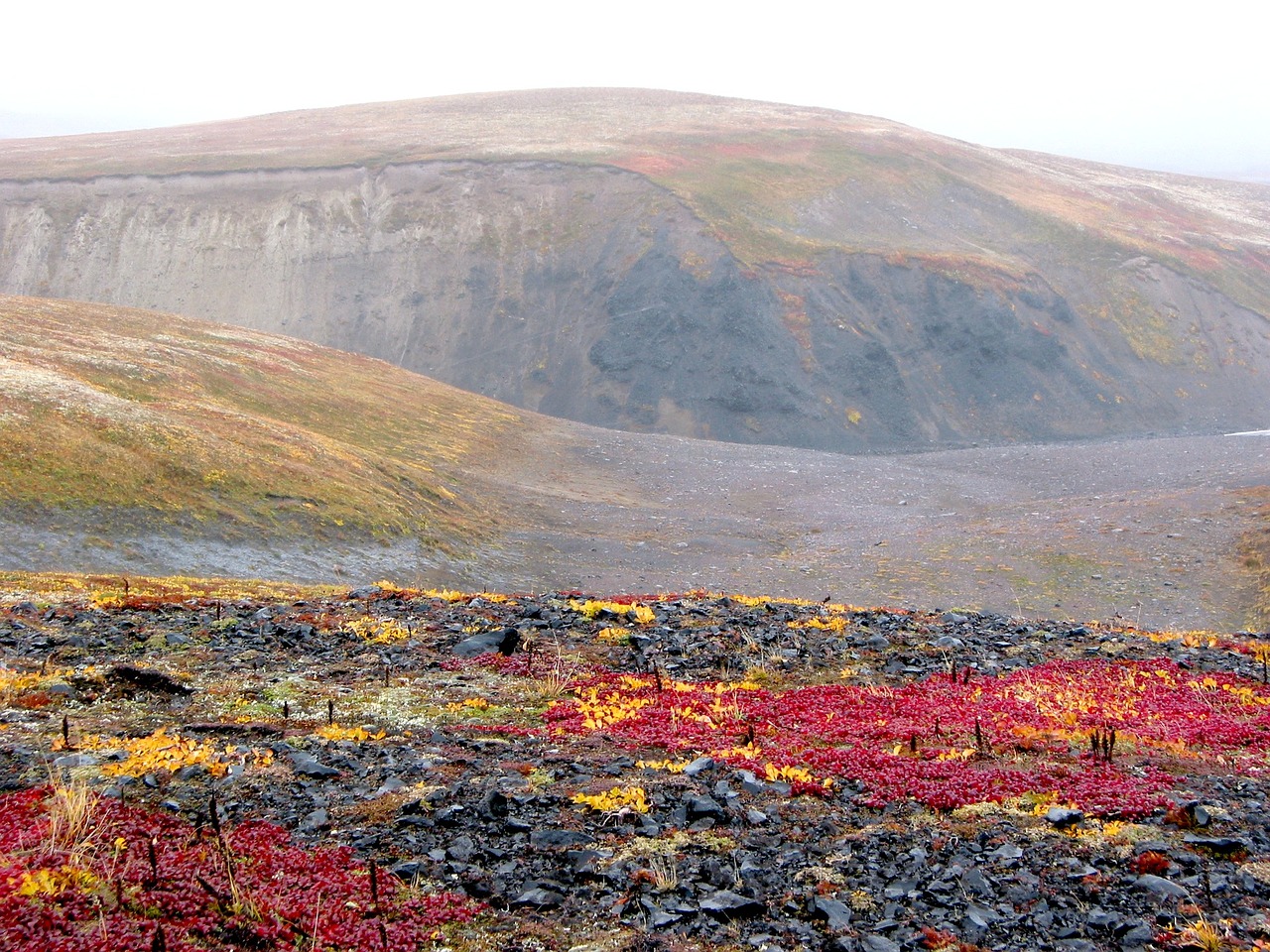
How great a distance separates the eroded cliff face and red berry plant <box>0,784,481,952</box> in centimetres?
6156

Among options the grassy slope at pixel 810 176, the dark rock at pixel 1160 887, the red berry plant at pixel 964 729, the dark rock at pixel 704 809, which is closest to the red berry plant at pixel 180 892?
the dark rock at pixel 704 809

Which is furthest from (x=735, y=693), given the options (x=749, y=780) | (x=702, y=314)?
(x=702, y=314)

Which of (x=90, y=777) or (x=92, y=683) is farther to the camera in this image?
(x=92, y=683)

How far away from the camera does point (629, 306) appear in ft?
253

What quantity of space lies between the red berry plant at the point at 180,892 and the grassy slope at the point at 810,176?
74.7 metres

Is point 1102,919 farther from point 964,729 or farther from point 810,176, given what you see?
point 810,176

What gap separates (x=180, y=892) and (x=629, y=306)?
72395 millimetres

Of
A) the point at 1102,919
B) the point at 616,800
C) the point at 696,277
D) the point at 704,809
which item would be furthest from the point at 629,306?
the point at 1102,919

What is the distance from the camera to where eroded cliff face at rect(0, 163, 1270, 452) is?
235 feet

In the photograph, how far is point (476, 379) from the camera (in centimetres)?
7525

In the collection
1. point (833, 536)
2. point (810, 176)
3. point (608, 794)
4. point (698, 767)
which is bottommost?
point (833, 536)

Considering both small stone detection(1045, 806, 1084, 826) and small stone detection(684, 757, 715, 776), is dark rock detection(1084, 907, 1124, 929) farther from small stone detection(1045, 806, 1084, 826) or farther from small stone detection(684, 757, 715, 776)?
small stone detection(684, 757, 715, 776)

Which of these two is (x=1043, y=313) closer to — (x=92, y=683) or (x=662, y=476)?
(x=662, y=476)

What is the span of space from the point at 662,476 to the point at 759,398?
71.8 feet
